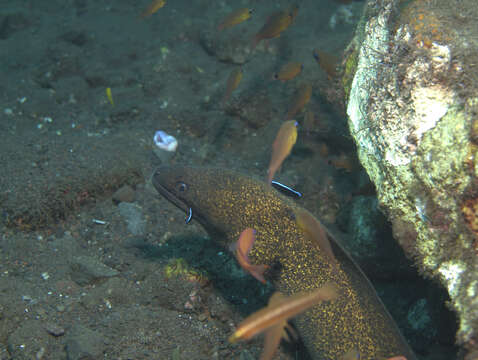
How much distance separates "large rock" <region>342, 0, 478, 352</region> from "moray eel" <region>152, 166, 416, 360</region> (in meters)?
0.62

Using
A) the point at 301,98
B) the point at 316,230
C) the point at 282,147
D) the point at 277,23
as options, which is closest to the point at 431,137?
the point at 316,230

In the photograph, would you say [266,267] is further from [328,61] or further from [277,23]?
[277,23]

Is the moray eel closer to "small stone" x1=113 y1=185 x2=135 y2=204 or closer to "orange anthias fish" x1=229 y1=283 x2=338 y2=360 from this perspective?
"orange anthias fish" x1=229 y1=283 x2=338 y2=360

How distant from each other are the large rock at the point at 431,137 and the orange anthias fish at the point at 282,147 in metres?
0.71

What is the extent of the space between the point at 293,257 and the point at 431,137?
1551 millimetres

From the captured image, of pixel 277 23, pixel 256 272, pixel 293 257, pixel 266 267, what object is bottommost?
pixel 266 267

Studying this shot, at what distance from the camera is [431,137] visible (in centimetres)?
233

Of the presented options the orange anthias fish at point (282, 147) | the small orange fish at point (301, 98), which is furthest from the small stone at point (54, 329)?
the small orange fish at point (301, 98)

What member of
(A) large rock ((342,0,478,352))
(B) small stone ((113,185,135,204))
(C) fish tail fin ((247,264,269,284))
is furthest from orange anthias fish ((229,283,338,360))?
(B) small stone ((113,185,135,204))

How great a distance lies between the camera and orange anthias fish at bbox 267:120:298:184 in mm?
2959

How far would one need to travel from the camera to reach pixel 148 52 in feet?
28.8

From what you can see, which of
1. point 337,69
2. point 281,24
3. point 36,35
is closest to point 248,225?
point 337,69

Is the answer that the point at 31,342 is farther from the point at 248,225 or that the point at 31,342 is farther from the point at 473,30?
the point at 473,30

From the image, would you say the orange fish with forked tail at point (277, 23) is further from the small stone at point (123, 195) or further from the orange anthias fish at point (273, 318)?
the orange anthias fish at point (273, 318)
